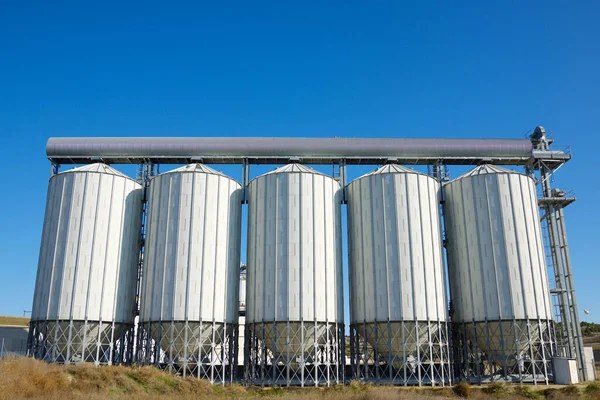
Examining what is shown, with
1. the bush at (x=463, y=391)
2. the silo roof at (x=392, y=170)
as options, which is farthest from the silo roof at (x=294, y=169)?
the bush at (x=463, y=391)

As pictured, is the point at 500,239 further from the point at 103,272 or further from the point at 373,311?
the point at 103,272

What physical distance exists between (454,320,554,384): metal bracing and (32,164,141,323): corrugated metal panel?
29.7 metres

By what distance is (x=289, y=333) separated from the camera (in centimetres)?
3941

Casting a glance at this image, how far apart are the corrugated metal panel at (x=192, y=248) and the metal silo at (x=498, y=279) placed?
777 inches

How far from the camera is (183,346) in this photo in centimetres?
3941

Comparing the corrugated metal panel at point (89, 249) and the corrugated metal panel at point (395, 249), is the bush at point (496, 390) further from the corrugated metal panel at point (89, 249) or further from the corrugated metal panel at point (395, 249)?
the corrugated metal panel at point (89, 249)

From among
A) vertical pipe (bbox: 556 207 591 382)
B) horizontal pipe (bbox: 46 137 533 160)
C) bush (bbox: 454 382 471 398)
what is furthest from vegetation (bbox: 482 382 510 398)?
horizontal pipe (bbox: 46 137 533 160)

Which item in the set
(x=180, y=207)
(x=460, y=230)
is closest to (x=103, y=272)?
(x=180, y=207)

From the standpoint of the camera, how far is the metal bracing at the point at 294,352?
38969mm

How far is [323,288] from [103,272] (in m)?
18.6

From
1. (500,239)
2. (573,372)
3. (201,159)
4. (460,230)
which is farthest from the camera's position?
(201,159)

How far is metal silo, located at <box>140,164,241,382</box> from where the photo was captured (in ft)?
131

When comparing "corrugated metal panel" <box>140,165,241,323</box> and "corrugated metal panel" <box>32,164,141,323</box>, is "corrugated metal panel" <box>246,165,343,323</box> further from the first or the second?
"corrugated metal panel" <box>32,164,141,323</box>

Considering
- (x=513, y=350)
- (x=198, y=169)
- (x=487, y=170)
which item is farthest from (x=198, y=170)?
(x=513, y=350)
